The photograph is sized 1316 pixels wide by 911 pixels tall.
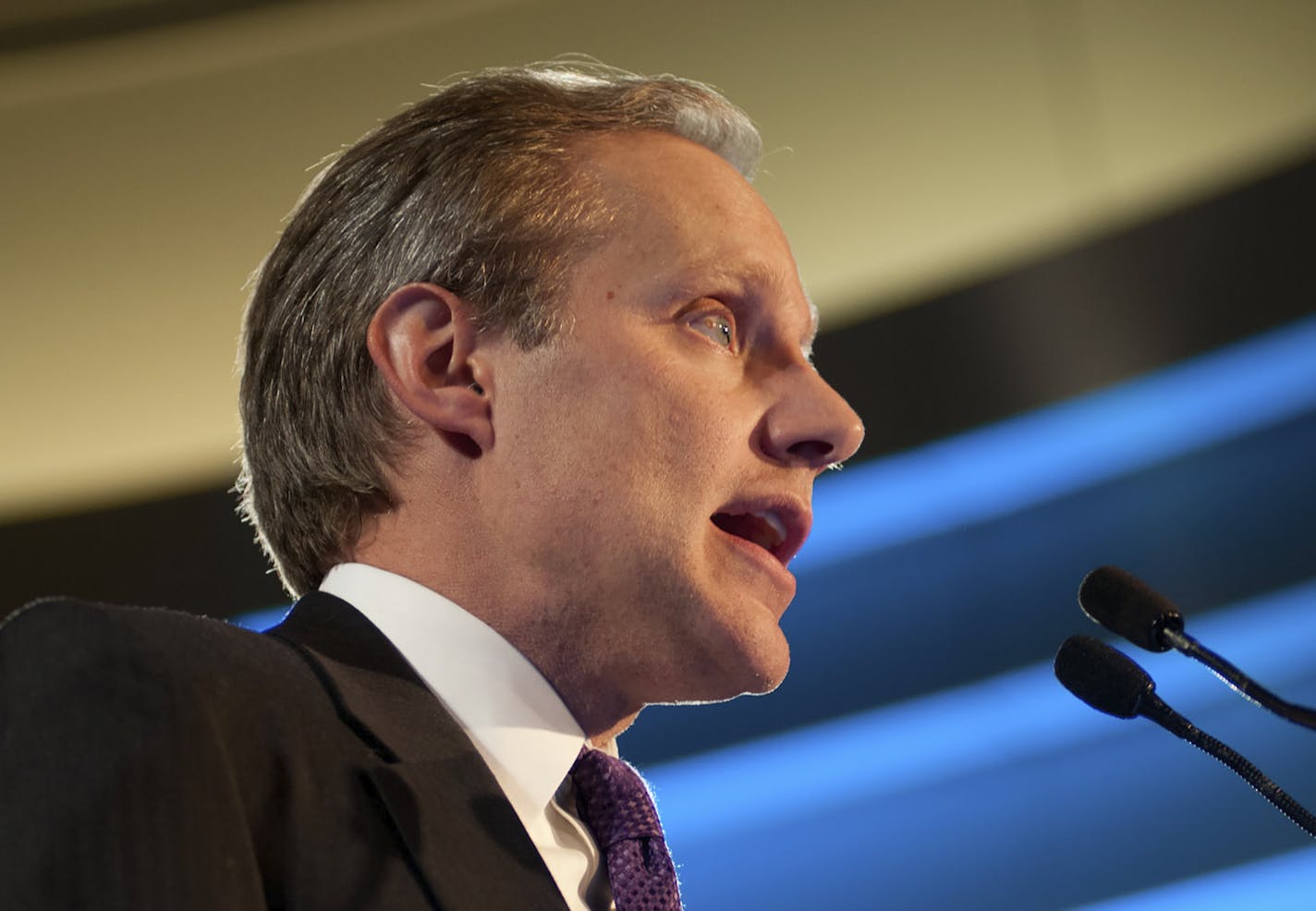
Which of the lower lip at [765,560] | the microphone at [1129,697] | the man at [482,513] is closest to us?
the man at [482,513]

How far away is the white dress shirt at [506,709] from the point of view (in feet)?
3.31

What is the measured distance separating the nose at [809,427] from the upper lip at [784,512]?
4cm

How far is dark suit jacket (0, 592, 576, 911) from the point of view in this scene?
705 millimetres

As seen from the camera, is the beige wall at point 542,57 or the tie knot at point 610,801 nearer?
the tie knot at point 610,801

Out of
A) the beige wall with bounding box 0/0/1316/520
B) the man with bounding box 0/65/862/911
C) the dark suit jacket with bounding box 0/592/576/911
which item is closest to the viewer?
the dark suit jacket with bounding box 0/592/576/911

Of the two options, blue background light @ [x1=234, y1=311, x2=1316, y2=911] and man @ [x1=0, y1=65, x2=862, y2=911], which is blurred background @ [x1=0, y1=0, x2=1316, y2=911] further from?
man @ [x1=0, y1=65, x2=862, y2=911]

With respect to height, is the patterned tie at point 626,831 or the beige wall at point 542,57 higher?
the beige wall at point 542,57

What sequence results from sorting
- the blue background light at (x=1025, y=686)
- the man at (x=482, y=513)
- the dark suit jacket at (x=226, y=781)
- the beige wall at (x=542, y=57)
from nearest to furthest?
the dark suit jacket at (x=226, y=781), the man at (x=482, y=513), the blue background light at (x=1025, y=686), the beige wall at (x=542, y=57)

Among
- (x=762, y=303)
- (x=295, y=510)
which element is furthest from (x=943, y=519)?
(x=295, y=510)

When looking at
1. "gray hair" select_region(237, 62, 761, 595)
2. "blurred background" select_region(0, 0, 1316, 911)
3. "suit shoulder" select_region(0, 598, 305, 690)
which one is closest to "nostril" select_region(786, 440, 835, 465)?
"gray hair" select_region(237, 62, 761, 595)

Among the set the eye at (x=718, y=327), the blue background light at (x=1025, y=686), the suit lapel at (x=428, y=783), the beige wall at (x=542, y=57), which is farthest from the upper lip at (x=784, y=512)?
the beige wall at (x=542, y=57)

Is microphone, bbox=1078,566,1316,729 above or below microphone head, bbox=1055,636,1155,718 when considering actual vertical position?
above

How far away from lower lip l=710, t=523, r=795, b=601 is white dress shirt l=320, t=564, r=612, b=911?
0.62ft

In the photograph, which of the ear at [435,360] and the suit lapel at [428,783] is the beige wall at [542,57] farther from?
the suit lapel at [428,783]
